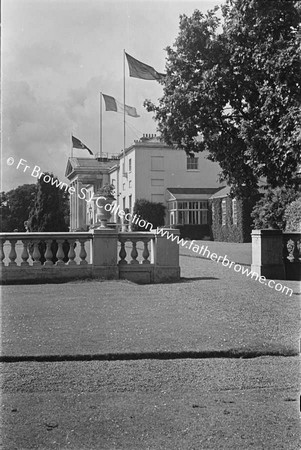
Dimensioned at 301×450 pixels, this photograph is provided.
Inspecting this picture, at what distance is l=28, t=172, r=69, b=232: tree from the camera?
533 inches

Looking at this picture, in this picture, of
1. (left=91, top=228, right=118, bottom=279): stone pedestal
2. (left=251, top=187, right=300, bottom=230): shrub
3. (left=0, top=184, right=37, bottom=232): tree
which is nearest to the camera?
(left=0, top=184, right=37, bottom=232): tree

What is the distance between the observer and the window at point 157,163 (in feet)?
61.7

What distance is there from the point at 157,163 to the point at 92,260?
8269 mm

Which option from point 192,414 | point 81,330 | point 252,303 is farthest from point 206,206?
point 192,414

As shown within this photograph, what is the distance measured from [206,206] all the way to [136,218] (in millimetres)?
23567

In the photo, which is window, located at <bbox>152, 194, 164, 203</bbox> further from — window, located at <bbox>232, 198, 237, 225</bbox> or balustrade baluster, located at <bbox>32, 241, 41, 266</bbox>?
window, located at <bbox>232, 198, 237, 225</bbox>

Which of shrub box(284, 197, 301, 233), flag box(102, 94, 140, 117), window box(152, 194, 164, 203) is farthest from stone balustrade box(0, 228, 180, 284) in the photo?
shrub box(284, 197, 301, 233)

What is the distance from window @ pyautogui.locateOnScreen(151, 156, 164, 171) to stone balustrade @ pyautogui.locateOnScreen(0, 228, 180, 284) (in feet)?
19.7

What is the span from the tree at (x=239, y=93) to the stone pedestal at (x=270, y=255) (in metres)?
1.49

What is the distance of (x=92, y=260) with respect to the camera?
13055mm

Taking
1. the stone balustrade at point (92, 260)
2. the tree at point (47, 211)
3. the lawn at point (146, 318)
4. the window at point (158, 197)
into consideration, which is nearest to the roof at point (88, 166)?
the tree at point (47, 211)

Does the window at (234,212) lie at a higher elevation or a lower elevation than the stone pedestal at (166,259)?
higher

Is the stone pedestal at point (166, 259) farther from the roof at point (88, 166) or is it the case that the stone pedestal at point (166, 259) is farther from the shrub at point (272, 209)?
the shrub at point (272, 209)

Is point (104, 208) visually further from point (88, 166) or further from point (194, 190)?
point (194, 190)
